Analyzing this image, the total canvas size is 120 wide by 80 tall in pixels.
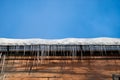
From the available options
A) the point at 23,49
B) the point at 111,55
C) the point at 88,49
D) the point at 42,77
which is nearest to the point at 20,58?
the point at 23,49

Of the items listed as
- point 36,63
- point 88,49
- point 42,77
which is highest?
point 88,49

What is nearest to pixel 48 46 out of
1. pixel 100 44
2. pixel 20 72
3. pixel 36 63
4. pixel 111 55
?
pixel 36 63

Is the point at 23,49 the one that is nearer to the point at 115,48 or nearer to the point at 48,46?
the point at 48,46

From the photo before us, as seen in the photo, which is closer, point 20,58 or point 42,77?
point 42,77

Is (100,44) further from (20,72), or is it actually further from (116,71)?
(20,72)

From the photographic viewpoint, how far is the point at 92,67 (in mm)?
6758

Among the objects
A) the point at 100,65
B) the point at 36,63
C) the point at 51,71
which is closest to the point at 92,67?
the point at 100,65

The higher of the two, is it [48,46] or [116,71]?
[48,46]

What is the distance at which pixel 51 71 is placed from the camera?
6730 mm

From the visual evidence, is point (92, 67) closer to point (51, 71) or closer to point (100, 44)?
point (100, 44)

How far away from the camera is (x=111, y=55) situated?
6.96m

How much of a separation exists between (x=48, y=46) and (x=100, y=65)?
6.22 ft

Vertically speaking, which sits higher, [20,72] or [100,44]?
[100,44]

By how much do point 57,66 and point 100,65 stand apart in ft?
4.84
